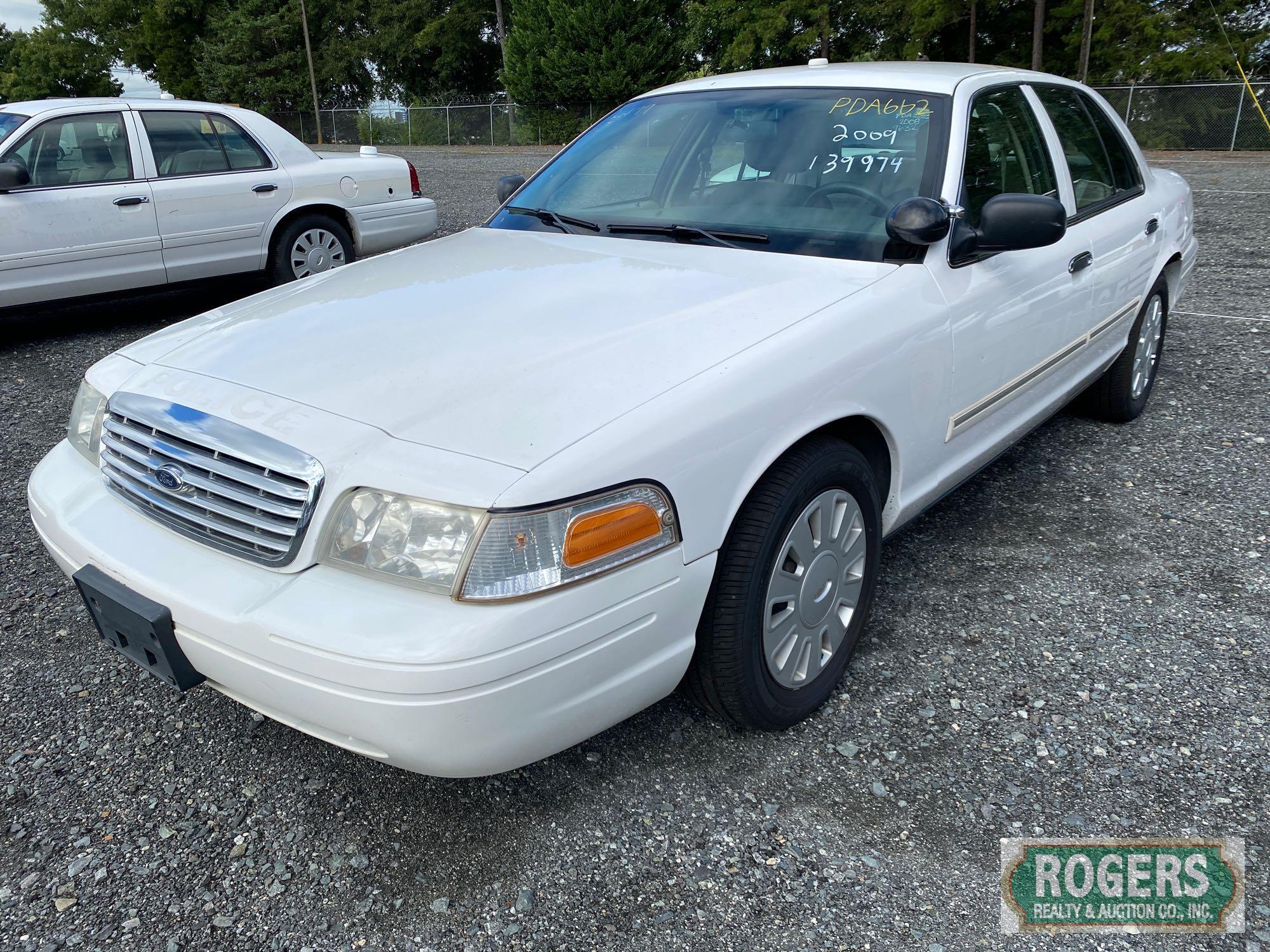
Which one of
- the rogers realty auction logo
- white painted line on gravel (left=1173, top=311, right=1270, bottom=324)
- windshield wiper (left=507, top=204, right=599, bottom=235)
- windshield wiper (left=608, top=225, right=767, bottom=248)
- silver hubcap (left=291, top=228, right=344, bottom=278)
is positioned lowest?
the rogers realty auction logo

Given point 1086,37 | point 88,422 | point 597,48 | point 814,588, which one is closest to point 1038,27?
point 1086,37

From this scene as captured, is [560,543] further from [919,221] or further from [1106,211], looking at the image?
[1106,211]

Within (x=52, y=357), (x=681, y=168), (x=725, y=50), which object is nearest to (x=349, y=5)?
(x=725, y=50)

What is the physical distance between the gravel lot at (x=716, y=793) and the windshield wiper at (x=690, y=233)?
1.29m

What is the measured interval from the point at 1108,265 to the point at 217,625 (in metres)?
3.49

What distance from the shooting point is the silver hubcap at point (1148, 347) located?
450 centimetres

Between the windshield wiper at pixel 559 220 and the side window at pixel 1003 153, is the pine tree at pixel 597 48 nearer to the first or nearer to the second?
the side window at pixel 1003 153

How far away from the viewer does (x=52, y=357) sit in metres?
6.06

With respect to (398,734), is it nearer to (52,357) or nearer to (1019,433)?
(1019,433)

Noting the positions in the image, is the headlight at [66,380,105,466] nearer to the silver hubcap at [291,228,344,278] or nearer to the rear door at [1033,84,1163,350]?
the rear door at [1033,84,1163,350]

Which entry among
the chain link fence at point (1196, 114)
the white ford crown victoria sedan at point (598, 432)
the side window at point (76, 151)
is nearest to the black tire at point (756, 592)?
the white ford crown victoria sedan at point (598, 432)

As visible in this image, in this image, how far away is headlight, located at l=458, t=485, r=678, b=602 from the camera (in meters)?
1.78

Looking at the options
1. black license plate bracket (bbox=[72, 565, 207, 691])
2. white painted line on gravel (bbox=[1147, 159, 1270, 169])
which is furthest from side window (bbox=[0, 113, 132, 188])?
white painted line on gravel (bbox=[1147, 159, 1270, 169])

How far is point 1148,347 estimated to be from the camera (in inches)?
183
